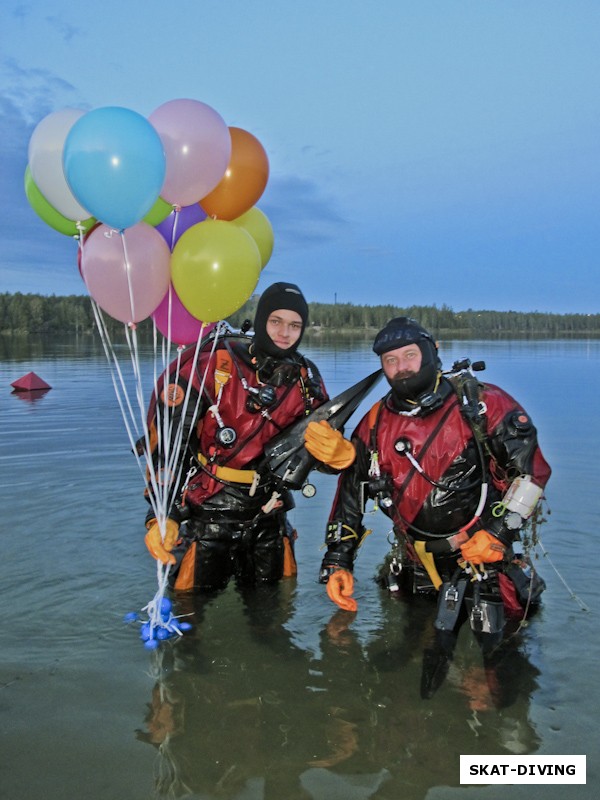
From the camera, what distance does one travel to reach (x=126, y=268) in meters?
3.62

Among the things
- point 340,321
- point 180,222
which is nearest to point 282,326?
point 180,222

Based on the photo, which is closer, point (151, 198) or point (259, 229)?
point (151, 198)

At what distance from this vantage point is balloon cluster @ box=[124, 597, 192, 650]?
12.4 ft

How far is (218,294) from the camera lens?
149 inches

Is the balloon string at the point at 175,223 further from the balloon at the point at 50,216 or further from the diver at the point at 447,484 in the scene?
the diver at the point at 447,484

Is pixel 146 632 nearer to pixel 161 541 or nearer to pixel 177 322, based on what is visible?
pixel 161 541

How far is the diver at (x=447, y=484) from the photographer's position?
11.6 ft

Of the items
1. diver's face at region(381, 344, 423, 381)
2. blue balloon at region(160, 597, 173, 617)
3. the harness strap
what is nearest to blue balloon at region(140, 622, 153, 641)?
blue balloon at region(160, 597, 173, 617)

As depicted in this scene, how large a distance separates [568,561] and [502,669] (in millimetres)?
1964

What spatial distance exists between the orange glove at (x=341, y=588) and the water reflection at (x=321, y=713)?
12.7 inches

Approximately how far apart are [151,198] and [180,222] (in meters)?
0.83

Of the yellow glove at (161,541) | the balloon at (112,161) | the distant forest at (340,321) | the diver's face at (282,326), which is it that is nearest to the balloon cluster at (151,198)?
the balloon at (112,161)

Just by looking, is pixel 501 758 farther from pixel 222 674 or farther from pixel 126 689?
pixel 126 689

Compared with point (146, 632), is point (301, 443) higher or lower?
higher
